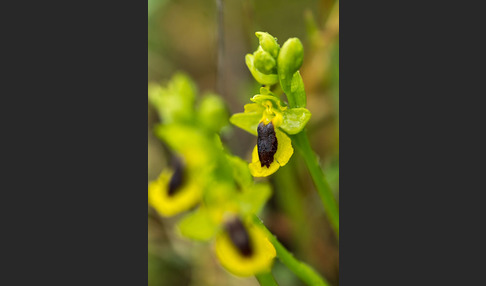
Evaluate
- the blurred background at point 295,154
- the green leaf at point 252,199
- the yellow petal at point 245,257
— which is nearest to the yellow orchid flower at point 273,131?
the green leaf at point 252,199

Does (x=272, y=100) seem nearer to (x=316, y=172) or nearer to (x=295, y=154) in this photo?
(x=316, y=172)

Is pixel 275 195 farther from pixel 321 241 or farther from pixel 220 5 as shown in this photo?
pixel 220 5

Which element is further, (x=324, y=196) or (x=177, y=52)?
(x=177, y=52)

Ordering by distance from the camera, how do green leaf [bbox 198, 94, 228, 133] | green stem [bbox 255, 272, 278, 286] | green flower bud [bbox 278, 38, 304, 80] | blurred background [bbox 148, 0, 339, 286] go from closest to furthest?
green flower bud [bbox 278, 38, 304, 80] → green stem [bbox 255, 272, 278, 286] → green leaf [bbox 198, 94, 228, 133] → blurred background [bbox 148, 0, 339, 286]

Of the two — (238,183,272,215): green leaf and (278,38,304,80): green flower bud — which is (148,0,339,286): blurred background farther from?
(238,183,272,215): green leaf

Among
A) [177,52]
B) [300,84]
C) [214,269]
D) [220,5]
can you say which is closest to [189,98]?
[220,5]

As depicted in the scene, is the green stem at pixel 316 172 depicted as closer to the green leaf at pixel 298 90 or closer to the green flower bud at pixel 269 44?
the green leaf at pixel 298 90

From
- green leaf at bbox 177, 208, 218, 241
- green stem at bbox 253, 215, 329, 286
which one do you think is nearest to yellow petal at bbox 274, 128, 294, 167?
green stem at bbox 253, 215, 329, 286
